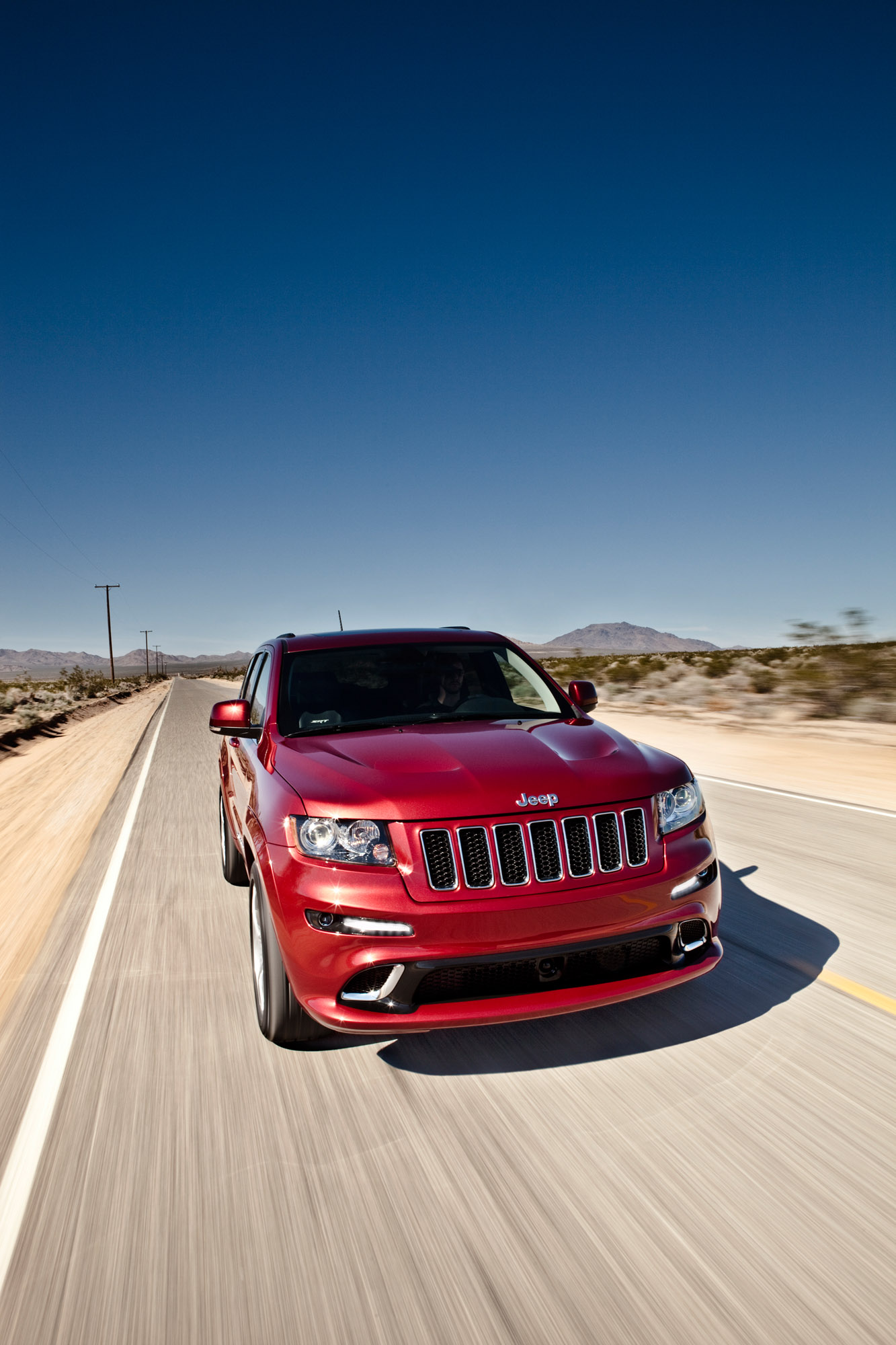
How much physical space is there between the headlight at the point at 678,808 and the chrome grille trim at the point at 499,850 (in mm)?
622

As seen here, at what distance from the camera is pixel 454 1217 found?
2.38m

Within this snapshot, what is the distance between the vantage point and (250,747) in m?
4.53

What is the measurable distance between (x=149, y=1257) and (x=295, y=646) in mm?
3197

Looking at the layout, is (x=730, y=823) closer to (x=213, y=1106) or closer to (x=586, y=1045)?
(x=586, y=1045)

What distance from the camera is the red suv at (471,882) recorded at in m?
2.87

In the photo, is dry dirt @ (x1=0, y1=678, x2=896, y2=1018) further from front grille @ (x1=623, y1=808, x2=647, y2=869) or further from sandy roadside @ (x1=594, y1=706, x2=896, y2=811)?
front grille @ (x1=623, y1=808, x2=647, y2=869)

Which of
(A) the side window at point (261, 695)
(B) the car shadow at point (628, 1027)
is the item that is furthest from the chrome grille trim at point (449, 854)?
(A) the side window at point (261, 695)

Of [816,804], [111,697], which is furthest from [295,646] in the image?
[111,697]

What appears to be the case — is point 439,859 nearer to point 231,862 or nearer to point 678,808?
point 678,808

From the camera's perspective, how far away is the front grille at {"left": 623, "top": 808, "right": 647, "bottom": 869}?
3.11 meters

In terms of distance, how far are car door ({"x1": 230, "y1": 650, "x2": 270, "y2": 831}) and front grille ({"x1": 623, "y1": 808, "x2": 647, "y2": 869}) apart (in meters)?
1.79

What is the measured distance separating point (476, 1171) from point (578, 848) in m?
1.07

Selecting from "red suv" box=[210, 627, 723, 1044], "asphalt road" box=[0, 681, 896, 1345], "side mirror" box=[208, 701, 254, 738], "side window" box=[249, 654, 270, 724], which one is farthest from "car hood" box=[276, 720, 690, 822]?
"asphalt road" box=[0, 681, 896, 1345]

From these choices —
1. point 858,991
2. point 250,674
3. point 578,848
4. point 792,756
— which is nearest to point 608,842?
point 578,848
